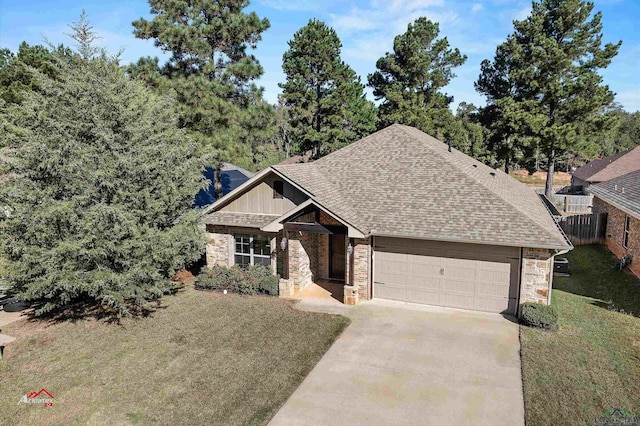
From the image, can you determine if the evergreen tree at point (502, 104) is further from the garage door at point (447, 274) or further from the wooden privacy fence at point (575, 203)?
the garage door at point (447, 274)

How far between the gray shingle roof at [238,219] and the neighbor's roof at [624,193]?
14299mm

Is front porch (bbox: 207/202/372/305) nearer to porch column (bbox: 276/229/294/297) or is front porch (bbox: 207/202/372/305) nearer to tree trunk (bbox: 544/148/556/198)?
porch column (bbox: 276/229/294/297)

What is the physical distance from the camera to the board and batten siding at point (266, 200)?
16.0 meters

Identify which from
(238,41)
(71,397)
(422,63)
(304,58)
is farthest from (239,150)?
(422,63)

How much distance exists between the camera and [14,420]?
8.30 meters

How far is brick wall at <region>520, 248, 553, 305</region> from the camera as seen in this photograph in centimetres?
1253

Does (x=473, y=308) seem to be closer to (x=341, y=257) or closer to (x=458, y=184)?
(x=458, y=184)

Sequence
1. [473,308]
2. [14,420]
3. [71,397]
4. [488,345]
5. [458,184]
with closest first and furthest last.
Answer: [14,420]
[71,397]
[488,345]
[473,308]
[458,184]

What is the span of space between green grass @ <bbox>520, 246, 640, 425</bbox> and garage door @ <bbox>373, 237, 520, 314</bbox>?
1681 mm

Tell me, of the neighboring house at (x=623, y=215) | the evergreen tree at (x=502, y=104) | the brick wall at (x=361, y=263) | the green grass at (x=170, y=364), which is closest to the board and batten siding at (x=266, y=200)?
the brick wall at (x=361, y=263)

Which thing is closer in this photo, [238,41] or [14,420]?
[14,420]

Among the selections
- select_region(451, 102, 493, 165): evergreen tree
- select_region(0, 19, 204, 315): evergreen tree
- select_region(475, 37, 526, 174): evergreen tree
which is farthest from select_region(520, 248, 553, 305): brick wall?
select_region(451, 102, 493, 165): evergreen tree

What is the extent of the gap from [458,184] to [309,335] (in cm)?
807

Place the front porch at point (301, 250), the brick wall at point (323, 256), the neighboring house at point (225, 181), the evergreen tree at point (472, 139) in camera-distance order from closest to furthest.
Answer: the front porch at point (301, 250), the brick wall at point (323, 256), the neighboring house at point (225, 181), the evergreen tree at point (472, 139)
